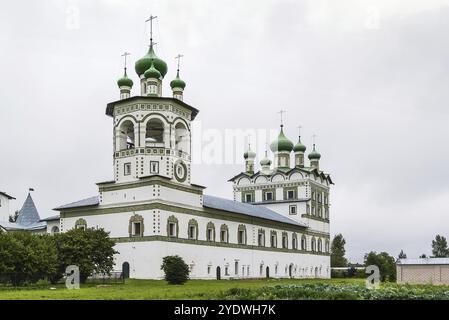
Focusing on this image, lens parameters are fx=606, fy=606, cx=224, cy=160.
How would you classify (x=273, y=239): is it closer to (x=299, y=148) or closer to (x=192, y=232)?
(x=299, y=148)

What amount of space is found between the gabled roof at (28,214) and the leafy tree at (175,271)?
23.8 metres

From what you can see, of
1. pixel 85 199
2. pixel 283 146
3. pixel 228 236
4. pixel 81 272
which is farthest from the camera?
pixel 283 146

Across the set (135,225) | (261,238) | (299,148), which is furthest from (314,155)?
(135,225)

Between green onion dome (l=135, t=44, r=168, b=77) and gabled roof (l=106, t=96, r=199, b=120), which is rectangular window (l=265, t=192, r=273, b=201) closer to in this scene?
gabled roof (l=106, t=96, r=199, b=120)

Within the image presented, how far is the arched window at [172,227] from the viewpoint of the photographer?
4025 cm

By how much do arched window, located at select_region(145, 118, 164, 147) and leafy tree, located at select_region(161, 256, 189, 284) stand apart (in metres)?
8.65

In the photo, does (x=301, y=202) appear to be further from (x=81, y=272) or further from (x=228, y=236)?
(x=81, y=272)

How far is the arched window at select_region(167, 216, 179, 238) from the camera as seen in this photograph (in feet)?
132

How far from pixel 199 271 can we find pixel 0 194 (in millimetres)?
30051

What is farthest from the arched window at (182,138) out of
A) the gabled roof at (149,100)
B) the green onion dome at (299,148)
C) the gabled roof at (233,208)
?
the green onion dome at (299,148)

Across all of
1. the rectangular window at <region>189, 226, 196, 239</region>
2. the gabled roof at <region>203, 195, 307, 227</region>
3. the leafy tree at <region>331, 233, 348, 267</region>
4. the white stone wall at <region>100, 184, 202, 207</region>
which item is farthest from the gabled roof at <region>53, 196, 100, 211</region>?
the leafy tree at <region>331, 233, 348, 267</region>

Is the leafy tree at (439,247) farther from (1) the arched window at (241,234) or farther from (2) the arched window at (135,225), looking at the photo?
(2) the arched window at (135,225)
